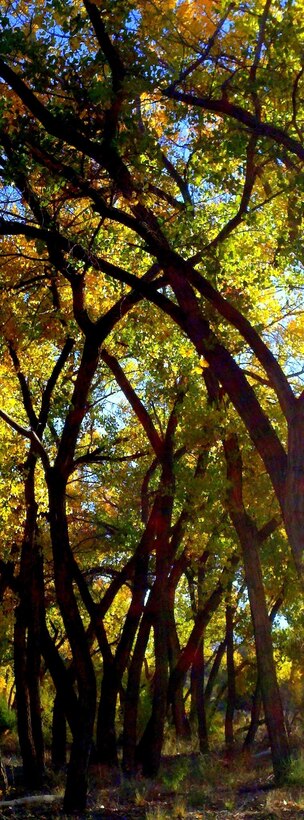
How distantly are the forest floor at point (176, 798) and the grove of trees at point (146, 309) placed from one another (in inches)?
22.0

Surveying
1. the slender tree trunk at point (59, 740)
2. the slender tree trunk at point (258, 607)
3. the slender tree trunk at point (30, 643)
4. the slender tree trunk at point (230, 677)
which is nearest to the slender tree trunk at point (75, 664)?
the slender tree trunk at point (258, 607)

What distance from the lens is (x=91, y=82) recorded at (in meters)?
9.02

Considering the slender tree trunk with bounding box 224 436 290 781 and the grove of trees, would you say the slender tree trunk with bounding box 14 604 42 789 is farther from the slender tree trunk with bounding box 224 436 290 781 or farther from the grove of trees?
the slender tree trunk with bounding box 224 436 290 781

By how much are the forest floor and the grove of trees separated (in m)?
0.56

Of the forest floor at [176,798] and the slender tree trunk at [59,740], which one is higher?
the slender tree trunk at [59,740]

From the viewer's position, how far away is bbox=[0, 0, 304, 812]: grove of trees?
8422 millimetres

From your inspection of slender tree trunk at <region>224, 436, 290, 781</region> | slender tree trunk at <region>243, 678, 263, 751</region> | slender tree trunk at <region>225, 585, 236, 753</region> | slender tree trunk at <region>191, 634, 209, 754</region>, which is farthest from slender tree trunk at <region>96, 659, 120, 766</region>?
slender tree trunk at <region>225, 585, 236, 753</region>

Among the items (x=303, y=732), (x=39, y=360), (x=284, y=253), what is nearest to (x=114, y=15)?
(x=284, y=253)

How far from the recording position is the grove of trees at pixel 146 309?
842 centimetres

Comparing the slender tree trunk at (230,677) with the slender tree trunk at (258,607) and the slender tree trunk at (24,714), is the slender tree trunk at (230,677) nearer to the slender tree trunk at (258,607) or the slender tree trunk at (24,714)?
the slender tree trunk at (24,714)

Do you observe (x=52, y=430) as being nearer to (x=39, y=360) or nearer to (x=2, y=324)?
(x=39, y=360)

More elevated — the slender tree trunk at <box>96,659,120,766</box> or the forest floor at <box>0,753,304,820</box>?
the slender tree trunk at <box>96,659,120,766</box>

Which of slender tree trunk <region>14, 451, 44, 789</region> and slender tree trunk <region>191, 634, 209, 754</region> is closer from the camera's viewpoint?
slender tree trunk <region>14, 451, 44, 789</region>

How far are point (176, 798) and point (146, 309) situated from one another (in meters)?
6.80
